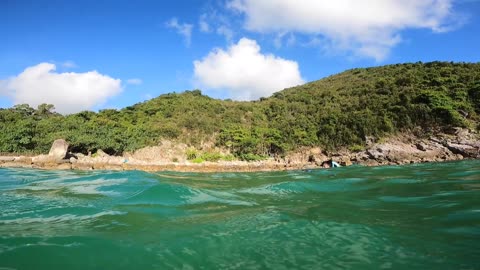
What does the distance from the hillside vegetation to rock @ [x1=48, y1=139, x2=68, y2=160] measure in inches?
102

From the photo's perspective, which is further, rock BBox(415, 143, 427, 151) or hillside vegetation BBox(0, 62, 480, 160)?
hillside vegetation BBox(0, 62, 480, 160)

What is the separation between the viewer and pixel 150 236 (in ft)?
14.7

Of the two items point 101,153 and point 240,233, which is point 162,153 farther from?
point 240,233

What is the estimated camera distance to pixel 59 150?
2941cm

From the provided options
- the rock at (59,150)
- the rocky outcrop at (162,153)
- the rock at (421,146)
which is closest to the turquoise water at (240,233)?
the rock at (59,150)

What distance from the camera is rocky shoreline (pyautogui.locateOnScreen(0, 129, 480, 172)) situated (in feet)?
85.1

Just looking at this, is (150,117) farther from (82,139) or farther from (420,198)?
(420,198)

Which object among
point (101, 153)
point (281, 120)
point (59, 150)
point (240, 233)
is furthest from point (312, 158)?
point (240, 233)

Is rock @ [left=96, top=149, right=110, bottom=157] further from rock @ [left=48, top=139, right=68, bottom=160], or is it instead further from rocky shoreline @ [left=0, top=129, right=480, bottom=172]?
rock @ [left=48, top=139, right=68, bottom=160]

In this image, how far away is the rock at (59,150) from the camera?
2894cm

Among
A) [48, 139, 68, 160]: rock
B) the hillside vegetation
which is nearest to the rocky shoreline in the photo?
[48, 139, 68, 160]: rock

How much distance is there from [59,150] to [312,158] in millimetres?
23282

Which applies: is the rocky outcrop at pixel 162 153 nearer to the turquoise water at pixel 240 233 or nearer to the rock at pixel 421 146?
the rock at pixel 421 146

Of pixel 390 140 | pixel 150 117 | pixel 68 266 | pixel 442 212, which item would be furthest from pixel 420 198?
pixel 150 117
